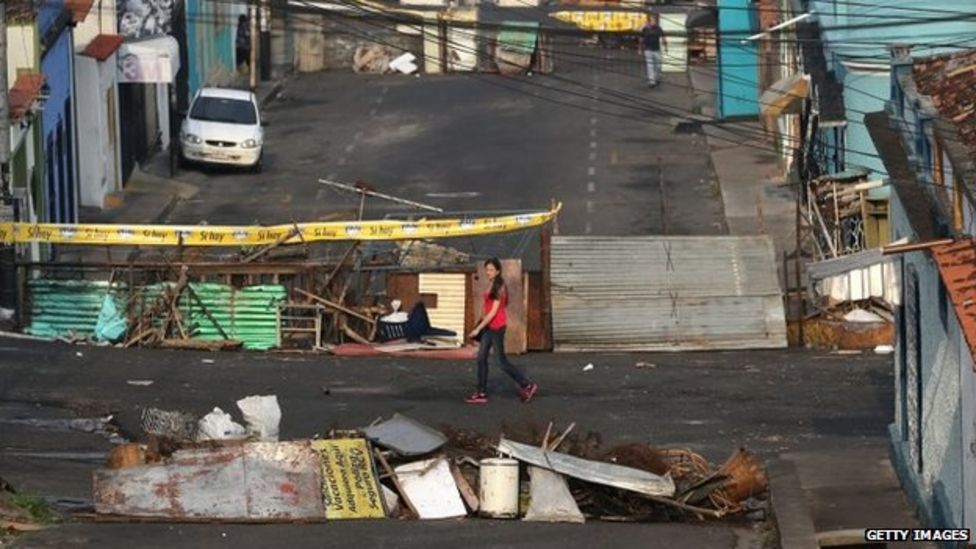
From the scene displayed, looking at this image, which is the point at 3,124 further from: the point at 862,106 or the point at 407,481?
the point at 407,481

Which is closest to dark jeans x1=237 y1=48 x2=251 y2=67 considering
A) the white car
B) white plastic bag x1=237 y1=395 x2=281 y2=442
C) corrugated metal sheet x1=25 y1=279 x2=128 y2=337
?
the white car

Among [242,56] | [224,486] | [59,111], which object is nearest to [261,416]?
[224,486]

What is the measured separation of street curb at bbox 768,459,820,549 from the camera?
17172 millimetres

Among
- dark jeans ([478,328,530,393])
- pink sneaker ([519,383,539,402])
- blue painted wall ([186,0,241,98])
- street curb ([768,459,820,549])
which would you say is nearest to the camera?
street curb ([768,459,820,549])

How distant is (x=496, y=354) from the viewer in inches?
976

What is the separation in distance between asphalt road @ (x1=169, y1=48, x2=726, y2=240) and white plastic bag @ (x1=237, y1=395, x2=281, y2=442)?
20519 millimetres

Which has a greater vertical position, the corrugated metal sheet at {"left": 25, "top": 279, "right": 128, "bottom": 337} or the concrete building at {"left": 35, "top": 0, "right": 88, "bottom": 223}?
the concrete building at {"left": 35, "top": 0, "right": 88, "bottom": 223}

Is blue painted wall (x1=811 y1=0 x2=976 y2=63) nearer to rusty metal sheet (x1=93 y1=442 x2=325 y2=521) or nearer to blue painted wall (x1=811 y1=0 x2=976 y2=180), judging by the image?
blue painted wall (x1=811 y1=0 x2=976 y2=180)

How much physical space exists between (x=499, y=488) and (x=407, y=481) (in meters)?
0.74

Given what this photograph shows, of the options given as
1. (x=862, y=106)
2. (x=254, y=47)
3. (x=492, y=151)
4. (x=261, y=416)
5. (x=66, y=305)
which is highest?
(x=862, y=106)

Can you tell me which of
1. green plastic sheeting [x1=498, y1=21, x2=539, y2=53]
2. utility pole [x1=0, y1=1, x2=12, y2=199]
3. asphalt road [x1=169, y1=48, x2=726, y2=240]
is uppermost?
utility pole [x1=0, y1=1, x2=12, y2=199]

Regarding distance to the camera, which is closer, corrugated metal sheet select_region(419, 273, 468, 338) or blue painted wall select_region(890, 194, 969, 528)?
blue painted wall select_region(890, 194, 969, 528)

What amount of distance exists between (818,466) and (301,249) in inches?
460

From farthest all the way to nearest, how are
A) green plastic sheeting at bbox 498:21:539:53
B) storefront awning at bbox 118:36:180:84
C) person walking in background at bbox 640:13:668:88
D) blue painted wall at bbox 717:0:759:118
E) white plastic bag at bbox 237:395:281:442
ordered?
green plastic sheeting at bbox 498:21:539:53 → person walking in background at bbox 640:13:668:88 → blue painted wall at bbox 717:0:759:118 → storefront awning at bbox 118:36:180:84 → white plastic bag at bbox 237:395:281:442
